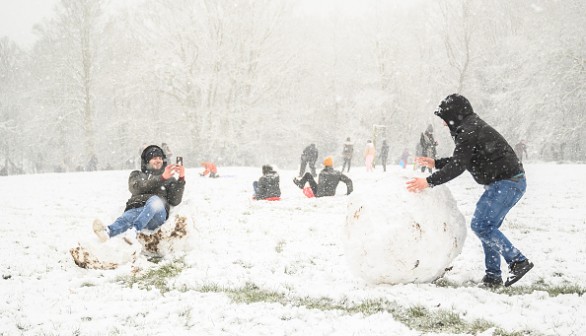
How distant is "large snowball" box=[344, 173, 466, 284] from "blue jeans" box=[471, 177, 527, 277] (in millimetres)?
294

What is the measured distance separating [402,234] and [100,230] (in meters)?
3.44

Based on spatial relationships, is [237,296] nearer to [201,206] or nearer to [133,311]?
[133,311]

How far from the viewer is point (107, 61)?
32.5 metres

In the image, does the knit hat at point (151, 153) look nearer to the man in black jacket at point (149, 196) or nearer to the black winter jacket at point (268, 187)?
the man in black jacket at point (149, 196)

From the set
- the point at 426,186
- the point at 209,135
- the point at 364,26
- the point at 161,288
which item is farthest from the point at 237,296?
the point at 364,26

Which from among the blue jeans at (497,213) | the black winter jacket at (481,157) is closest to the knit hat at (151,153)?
the black winter jacket at (481,157)

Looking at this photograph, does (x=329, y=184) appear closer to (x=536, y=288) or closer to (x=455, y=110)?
(x=455, y=110)

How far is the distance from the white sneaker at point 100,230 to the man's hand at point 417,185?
3.54m

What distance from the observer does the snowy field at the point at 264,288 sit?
141 inches

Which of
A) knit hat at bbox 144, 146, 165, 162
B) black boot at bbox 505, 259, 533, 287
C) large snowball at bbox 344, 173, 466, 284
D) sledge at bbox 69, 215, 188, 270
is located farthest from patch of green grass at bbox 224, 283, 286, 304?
knit hat at bbox 144, 146, 165, 162

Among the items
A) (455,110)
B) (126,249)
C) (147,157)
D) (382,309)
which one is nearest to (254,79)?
(147,157)

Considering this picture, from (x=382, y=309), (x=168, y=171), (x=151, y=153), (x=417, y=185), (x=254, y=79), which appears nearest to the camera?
(x=382, y=309)

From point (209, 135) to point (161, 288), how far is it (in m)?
24.2

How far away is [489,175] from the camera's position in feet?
14.2
